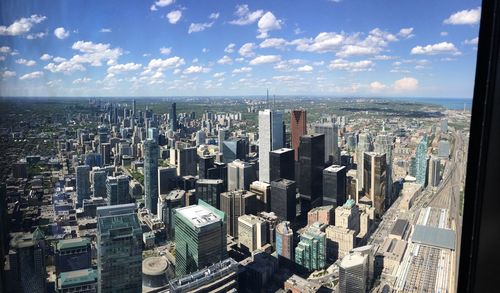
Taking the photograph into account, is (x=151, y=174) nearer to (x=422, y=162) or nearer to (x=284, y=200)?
(x=284, y=200)

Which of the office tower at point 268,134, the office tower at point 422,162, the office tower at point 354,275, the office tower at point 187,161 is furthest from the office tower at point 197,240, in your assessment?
the office tower at point 268,134

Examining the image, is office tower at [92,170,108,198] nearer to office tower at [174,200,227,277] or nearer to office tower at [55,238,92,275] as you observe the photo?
office tower at [174,200,227,277]

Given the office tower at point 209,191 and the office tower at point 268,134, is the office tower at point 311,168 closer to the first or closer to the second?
the office tower at point 268,134

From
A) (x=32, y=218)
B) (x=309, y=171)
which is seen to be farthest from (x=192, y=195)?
(x=32, y=218)

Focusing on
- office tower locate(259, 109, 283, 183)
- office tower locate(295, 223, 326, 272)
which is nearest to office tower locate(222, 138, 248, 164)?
office tower locate(259, 109, 283, 183)

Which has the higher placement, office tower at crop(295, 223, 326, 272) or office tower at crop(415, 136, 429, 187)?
office tower at crop(415, 136, 429, 187)

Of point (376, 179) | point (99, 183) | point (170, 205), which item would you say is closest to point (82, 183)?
point (99, 183)
